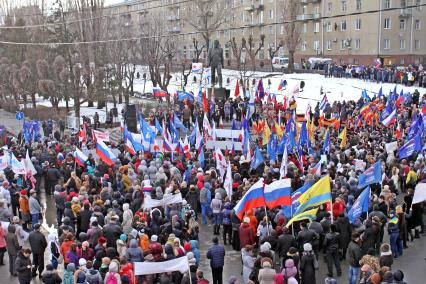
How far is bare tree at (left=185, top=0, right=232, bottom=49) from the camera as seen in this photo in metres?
66.8

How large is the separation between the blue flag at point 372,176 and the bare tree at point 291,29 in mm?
42660

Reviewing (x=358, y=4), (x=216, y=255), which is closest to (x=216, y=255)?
(x=216, y=255)

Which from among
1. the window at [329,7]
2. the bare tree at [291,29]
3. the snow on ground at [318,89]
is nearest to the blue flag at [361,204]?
the snow on ground at [318,89]

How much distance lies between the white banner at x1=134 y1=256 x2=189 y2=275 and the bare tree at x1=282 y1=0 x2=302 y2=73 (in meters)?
47.9

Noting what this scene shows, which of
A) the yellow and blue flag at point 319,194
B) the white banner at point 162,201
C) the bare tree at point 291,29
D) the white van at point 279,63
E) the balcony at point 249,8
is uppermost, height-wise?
the balcony at point 249,8

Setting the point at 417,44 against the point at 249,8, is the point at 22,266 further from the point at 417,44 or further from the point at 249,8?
the point at 249,8

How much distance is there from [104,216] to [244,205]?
11.5 ft

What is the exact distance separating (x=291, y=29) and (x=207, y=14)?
12.2m

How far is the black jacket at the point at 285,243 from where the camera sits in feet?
38.2

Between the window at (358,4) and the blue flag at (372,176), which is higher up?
the window at (358,4)

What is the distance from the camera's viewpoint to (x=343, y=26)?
60438 mm

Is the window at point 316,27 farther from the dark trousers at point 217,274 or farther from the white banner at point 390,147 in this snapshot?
the dark trousers at point 217,274

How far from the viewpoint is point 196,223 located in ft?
42.8

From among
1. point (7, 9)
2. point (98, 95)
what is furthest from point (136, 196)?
point (7, 9)
